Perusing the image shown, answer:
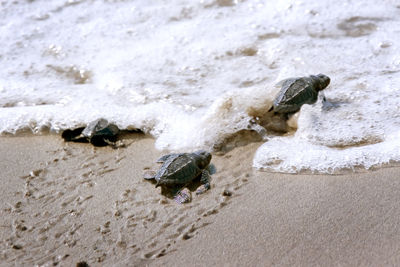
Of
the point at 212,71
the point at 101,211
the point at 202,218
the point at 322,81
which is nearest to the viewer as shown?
the point at 202,218

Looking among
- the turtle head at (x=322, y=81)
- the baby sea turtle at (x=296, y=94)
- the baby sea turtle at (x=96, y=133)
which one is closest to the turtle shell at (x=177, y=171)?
the baby sea turtle at (x=96, y=133)

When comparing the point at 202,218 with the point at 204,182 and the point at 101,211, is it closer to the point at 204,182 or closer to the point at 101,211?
the point at 204,182

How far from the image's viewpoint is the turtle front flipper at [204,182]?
2.60 metres

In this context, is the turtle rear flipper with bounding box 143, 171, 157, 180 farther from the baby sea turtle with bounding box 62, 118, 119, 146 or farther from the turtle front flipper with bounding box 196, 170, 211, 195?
the baby sea turtle with bounding box 62, 118, 119, 146

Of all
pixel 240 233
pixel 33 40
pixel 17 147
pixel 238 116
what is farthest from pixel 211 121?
pixel 33 40

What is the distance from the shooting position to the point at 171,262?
216 centimetres

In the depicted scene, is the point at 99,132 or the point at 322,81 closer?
the point at 99,132

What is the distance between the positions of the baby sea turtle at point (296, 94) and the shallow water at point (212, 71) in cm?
8

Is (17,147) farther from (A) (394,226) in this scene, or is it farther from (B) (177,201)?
(A) (394,226)

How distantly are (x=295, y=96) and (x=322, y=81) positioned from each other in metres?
0.27

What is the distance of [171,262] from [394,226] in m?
1.03

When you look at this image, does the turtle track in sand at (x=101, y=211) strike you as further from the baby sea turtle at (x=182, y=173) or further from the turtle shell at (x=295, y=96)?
the turtle shell at (x=295, y=96)

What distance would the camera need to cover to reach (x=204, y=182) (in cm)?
266

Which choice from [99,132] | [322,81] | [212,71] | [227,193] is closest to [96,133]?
[99,132]
